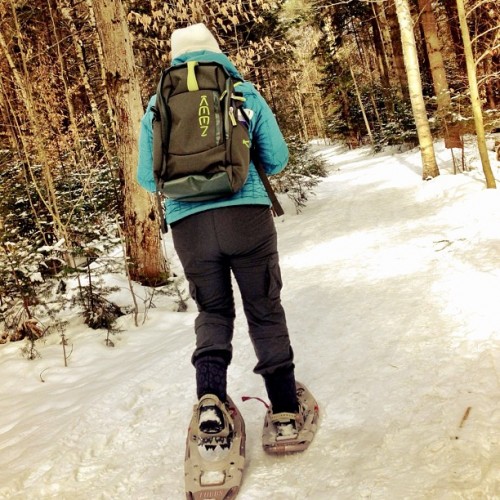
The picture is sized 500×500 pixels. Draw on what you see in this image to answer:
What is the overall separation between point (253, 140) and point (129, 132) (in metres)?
3.99

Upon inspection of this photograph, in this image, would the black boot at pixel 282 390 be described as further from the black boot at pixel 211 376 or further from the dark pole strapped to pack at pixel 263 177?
the dark pole strapped to pack at pixel 263 177

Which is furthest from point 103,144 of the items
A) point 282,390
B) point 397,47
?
point 397,47

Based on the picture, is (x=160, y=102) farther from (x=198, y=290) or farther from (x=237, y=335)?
(x=237, y=335)

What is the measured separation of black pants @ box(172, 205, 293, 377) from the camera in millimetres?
1890

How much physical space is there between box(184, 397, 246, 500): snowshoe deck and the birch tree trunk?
28.1ft

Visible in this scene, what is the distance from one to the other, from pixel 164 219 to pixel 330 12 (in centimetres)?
2215

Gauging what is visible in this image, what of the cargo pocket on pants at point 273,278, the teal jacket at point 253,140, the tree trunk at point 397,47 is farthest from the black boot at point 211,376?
the tree trunk at point 397,47

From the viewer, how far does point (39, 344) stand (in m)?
4.32

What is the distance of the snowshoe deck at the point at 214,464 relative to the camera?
1774 millimetres

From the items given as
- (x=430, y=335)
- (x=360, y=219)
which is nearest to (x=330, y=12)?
(x=360, y=219)

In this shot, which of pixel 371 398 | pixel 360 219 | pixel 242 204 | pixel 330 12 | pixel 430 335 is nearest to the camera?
pixel 242 204

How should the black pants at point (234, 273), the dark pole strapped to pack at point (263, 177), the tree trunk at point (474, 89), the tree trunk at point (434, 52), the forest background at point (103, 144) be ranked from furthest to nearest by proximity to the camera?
1. the tree trunk at point (434, 52)
2. the tree trunk at point (474, 89)
3. the forest background at point (103, 144)
4. the dark pole strapped to pack at point (263, 177)
5. the black pants at point (234, 273)

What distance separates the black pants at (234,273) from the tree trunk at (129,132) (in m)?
3.37

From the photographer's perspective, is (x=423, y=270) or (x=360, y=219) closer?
(x=423, y=270)
